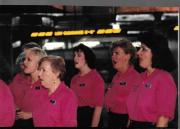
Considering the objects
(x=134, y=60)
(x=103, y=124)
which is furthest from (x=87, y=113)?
(x=134, y=60)

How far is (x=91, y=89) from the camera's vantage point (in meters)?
3.77

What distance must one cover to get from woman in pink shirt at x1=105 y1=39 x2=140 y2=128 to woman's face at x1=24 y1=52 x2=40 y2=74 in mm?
809

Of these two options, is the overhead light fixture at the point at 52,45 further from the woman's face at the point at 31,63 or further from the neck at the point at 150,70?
the neck at the point at 150,70

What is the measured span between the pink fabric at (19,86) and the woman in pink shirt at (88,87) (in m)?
0.52

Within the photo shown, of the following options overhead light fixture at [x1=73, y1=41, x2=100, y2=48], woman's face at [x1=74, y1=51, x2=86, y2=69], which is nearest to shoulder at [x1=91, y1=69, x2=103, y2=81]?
woman's face at [x1=74, y1=51, x2=86, y2=69]

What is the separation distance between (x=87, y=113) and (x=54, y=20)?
103cm

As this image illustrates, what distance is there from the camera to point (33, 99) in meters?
3.72

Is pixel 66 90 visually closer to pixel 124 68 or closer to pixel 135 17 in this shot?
pixel 124 68

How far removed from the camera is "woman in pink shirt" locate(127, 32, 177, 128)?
3.71 metres

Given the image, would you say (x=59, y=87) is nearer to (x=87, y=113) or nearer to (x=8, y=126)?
(x=87, y=113)

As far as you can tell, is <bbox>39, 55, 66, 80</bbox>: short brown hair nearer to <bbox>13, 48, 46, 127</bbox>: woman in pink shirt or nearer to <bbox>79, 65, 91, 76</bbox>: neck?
<bbox>13, 48, 46, 127</bbox>: woman in pink shirt

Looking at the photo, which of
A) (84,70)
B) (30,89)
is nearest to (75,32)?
(84,70)

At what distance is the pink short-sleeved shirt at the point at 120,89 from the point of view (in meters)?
3.78

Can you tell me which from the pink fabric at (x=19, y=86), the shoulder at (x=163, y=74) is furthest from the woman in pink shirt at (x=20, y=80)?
the shoulder at (x=163, y=74)
